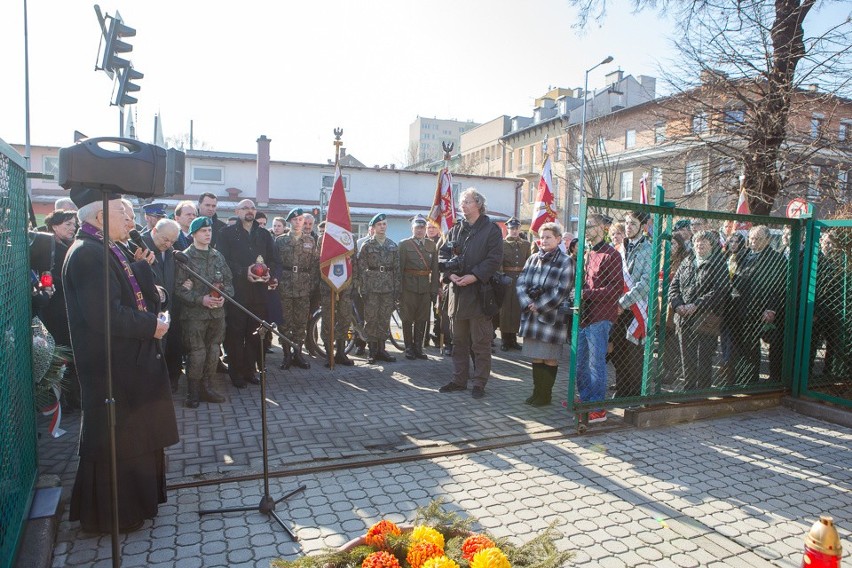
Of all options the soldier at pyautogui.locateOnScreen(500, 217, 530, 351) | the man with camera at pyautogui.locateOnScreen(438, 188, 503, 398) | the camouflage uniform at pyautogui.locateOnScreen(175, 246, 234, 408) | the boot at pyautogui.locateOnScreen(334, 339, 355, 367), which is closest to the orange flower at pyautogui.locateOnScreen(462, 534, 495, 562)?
the man with camera at pyautogui.locateOnScreen(438, 188, 503, 398)

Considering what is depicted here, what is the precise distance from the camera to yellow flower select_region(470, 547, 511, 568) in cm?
210

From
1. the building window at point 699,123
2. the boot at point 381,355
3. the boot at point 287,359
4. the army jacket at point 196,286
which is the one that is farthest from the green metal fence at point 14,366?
the building window at point 699,123

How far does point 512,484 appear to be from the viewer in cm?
436

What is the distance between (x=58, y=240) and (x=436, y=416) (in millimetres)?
→ 4278

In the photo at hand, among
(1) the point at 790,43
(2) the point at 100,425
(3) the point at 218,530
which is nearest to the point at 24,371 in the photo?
(2) the point at 100,425

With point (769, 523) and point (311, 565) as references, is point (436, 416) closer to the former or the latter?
point (769, 523)

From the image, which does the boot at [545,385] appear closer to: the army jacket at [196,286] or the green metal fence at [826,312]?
the green metal fence at [826,312]

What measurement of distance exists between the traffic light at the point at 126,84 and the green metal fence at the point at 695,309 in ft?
21.3

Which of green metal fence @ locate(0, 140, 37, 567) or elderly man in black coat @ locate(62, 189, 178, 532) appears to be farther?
→ elderly man in black coat @ locate(62, 189, 178, 532)

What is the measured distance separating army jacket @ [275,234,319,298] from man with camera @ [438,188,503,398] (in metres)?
2.25

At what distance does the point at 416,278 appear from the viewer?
28.7 feet

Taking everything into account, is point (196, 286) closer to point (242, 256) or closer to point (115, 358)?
point (242, 256)

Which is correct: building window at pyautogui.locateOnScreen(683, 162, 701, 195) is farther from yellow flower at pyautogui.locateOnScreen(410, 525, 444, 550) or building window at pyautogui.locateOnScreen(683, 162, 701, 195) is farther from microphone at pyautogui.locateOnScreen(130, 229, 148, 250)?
yellow flower at pyautogui.locateOnScreen(410, 525, 444, 550)

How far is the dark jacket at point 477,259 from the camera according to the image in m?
6.51
